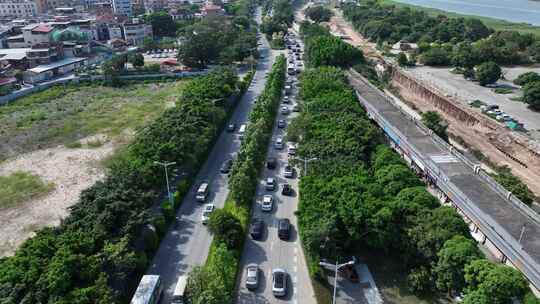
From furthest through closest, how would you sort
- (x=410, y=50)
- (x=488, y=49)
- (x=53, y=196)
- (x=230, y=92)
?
(x=410, y=50) < (x=488, y=49) < (x=230, y=92) < (x=53, y=196)

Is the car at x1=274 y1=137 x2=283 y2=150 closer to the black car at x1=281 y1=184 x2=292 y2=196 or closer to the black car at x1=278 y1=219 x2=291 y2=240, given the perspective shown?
the black car at x1=281 y1=184 x2=292 y2=196

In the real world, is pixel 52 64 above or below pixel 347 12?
below

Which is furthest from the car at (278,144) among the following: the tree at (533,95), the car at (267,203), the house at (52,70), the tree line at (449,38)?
the house at (52,70)

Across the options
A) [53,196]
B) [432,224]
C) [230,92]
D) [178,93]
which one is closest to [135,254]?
[53,196]

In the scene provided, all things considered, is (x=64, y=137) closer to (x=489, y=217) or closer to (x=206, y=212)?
(x=206, y=212)

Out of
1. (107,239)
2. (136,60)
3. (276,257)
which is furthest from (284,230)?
(136,60)

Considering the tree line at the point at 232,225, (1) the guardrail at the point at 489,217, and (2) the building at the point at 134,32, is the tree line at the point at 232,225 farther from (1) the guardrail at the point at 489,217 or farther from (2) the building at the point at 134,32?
(2) the building at the point at 134,32

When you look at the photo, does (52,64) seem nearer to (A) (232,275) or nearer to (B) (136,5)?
(A) (232,275)
